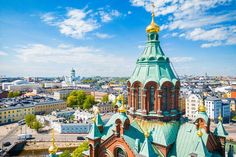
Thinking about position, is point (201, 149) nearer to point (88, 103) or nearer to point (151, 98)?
point (151, 98)

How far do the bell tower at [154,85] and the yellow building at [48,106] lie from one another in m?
85.4

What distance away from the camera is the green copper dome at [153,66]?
27.4 metres

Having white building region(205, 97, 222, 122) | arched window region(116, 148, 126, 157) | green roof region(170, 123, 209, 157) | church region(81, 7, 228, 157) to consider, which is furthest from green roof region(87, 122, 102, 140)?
white building region(205, 97, 222, 122)

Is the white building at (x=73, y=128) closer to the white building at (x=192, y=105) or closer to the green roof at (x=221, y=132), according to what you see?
the white building at (x=192, y=105)

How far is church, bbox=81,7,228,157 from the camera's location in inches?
970

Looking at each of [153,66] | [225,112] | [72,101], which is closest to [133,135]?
[153,66]

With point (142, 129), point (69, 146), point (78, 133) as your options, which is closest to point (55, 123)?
point (78, 133)

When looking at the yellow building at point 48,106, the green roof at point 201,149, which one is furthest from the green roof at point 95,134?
the yellow building at point 48,106

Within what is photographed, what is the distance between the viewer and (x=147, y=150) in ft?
75.6

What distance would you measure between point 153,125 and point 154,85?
509cm

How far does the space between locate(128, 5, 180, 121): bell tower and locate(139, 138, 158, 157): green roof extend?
449 centimetres

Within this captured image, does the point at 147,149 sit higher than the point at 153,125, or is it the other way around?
the point at 153,125

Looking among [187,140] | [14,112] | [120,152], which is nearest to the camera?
[187,140]

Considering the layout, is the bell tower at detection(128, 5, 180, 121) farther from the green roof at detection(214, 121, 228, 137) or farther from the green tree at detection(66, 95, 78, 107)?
the green tree at detection(66, 95, 78, 107)
